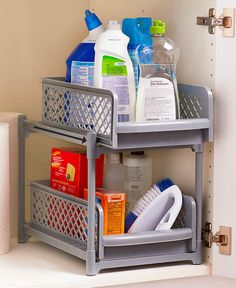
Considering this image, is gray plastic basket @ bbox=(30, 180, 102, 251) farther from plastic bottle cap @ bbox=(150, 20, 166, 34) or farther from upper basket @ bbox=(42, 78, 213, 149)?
plastic bottle cap @ bbox=(150, 20, 166, 34)

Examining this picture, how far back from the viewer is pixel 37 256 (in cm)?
191

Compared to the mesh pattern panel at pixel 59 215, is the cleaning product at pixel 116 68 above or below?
above

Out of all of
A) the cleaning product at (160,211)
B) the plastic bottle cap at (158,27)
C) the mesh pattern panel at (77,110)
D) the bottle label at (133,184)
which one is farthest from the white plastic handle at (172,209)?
the plastic bottle cap at (158,27)

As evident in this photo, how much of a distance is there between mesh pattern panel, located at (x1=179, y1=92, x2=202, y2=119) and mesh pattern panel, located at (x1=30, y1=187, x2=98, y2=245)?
347 millimetres

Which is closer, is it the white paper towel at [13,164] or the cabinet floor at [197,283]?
the cabinet floor at [197,283]

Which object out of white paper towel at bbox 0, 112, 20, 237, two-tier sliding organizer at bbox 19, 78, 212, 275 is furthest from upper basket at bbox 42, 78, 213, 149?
white paper towel at bbox 0, 112, 20, 237

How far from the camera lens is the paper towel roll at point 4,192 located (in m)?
1.86

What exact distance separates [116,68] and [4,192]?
1.38 ft

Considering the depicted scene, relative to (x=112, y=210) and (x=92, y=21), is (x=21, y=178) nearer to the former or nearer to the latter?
(x=112, y=210)

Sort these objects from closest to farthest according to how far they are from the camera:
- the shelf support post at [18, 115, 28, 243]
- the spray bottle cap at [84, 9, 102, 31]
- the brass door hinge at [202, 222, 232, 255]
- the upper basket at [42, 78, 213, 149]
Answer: the upper basket at [42, 78, 213, 149] < the brass door hinge at [202, 222, 232, 255] < the spray bottle cap at [84, 9, 102, 31] < the shelf support post at [18, 115, 28, 243]

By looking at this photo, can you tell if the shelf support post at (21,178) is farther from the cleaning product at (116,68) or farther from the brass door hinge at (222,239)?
the brass door hinge at (222,239)

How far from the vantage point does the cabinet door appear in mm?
1737

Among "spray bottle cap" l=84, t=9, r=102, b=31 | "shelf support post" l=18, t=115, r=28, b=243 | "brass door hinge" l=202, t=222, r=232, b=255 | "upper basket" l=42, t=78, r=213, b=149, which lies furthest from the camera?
"shelf support post" l=18, t=115, r=28, b=243

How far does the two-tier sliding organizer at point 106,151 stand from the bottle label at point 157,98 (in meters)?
0.05
